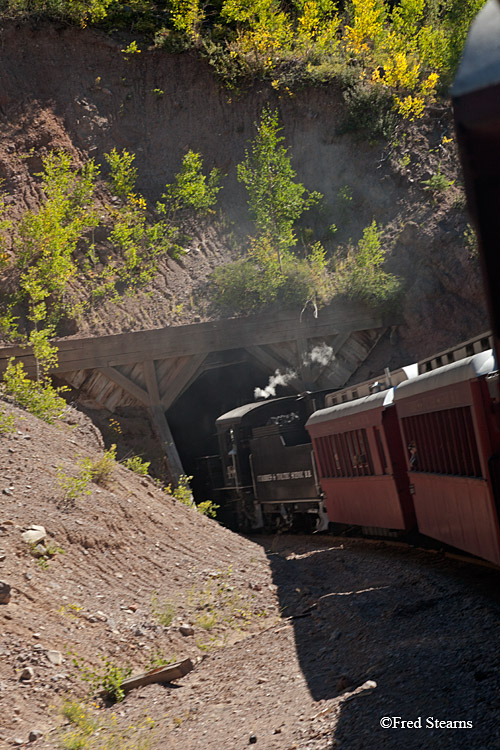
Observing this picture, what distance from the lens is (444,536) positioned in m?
9.98

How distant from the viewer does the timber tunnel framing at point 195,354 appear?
2189 cm

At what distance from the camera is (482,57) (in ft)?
9.25

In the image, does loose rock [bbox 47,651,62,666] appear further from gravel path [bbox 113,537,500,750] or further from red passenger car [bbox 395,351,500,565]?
red passenger car [bbox 395,351,500,565]

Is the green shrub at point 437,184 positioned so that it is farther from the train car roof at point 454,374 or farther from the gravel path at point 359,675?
the gravel path at point 359,675

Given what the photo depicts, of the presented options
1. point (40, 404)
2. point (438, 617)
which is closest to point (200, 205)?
point (40, 404)

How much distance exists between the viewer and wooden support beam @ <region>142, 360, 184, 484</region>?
22.2 meters

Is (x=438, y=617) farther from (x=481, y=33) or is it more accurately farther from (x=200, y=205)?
(x=200, y=205)

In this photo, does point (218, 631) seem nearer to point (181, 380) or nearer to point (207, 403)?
point (181, 380)

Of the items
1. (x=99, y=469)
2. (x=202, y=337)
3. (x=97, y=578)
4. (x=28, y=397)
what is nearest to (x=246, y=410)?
(x=202, y=337)

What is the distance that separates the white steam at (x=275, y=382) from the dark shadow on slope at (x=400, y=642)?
11.8 metres

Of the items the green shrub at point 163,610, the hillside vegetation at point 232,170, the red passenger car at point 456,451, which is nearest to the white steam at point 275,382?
the hillside vegetation at point 232,170

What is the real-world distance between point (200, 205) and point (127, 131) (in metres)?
5.16

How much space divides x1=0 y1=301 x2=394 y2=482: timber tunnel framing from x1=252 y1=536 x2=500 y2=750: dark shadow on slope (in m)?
10.1

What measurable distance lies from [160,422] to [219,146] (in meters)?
15.2
